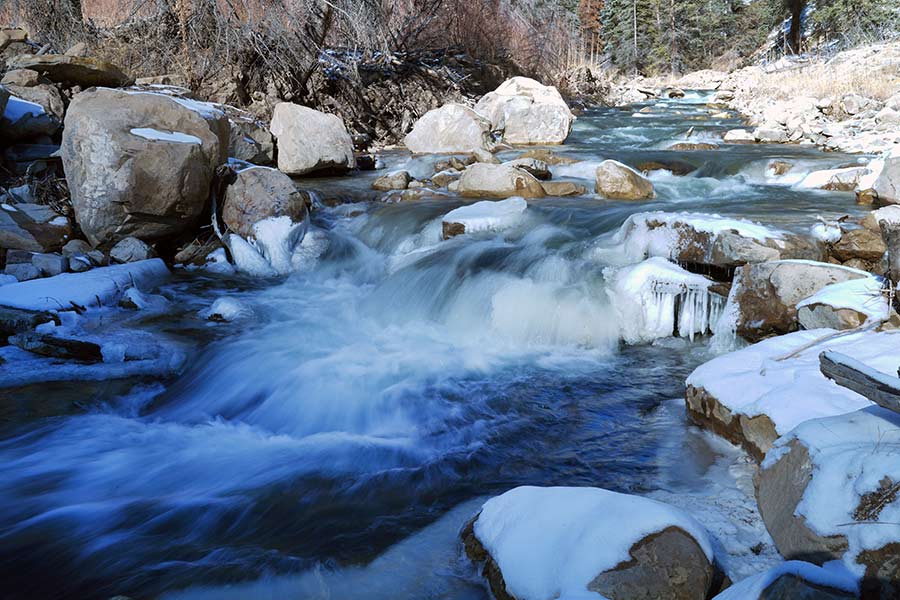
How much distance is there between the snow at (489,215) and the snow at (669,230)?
1.31 meters

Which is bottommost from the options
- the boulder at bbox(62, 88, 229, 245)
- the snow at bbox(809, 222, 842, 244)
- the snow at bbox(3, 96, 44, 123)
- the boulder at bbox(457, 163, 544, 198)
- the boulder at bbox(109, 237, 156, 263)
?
the snow at bbox(809, 222, 842, 244)

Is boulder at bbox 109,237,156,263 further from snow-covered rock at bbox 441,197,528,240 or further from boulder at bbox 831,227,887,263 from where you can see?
boulder at bbox 831,227,887,263

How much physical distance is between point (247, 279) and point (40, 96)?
371 cm

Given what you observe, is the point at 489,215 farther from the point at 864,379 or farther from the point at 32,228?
the point at 864,379

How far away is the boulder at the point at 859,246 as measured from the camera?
4.82 metres

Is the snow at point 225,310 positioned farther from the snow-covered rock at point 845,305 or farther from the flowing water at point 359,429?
the snow-covered rock at point 845,305

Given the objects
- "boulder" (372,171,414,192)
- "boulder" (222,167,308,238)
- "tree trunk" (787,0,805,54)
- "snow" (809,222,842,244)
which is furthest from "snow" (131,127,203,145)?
"tree trunk" (787,0,805,54)

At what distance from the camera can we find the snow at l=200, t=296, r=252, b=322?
532 centimetres

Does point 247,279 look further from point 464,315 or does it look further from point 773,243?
point 773,243

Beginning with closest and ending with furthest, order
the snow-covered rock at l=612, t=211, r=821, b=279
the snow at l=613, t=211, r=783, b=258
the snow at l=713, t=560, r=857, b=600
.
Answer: the snow at l=713, t=560, r=857, b=600, the snow-covered rock at l=612, t=211, r=821, b=279, the snow at l=613, t=211, r=783, b=258

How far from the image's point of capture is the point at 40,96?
7.49m

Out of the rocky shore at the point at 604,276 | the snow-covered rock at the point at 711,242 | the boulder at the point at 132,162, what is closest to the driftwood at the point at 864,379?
the rocky shore at the point at 604,276

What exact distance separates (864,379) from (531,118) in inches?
415

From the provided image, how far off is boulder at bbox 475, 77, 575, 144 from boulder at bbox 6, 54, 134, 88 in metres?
6.40
